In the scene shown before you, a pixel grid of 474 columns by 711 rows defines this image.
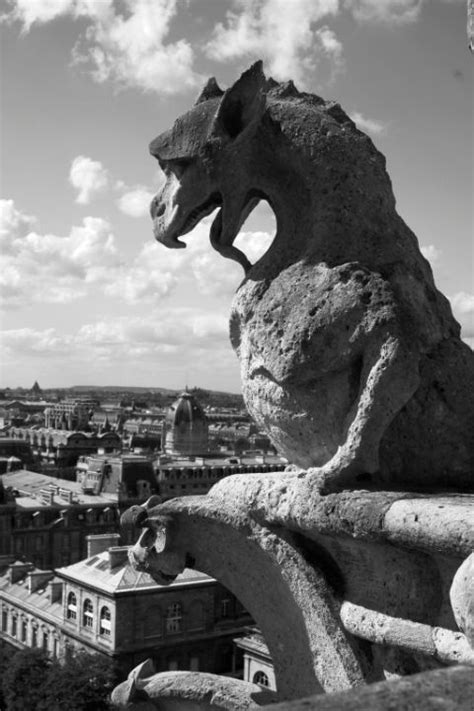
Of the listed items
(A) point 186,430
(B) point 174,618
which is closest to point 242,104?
(B) point 174,618

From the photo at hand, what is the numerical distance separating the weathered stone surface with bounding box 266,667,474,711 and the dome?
332 feet

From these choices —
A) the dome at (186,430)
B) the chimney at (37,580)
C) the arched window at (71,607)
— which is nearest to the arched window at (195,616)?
the arched window at (71,607)

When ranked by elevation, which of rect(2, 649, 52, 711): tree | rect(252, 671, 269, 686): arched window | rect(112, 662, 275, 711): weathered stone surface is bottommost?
rect(252, 671, 269, 686): arched window

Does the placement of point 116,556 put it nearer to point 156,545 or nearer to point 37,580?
point 37,580

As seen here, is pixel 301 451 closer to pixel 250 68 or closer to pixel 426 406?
pixel 426 406

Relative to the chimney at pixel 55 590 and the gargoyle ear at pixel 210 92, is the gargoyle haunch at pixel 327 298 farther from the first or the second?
the chimney at pixel 55 590

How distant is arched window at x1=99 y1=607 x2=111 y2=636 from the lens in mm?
40594

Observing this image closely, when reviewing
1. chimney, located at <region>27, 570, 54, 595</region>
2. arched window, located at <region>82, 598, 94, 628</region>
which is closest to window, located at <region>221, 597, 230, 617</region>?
arched window, located at <region>82, 598, 94, 628</region>

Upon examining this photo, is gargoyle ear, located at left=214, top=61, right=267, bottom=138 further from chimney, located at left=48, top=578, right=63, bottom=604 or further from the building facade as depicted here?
chimney, located at left=48, top=578, right=63, bottom=604

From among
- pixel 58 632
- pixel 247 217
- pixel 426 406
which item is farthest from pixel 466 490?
pixel 58 632

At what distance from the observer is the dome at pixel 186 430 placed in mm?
103812

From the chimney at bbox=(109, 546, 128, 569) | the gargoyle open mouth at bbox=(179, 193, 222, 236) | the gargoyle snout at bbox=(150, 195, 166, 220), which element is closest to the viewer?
the gargoyle open mouth at bbox=(179, 193, 222, 236)

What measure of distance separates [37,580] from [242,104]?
4680 cm

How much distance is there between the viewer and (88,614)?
→ 41.5m
